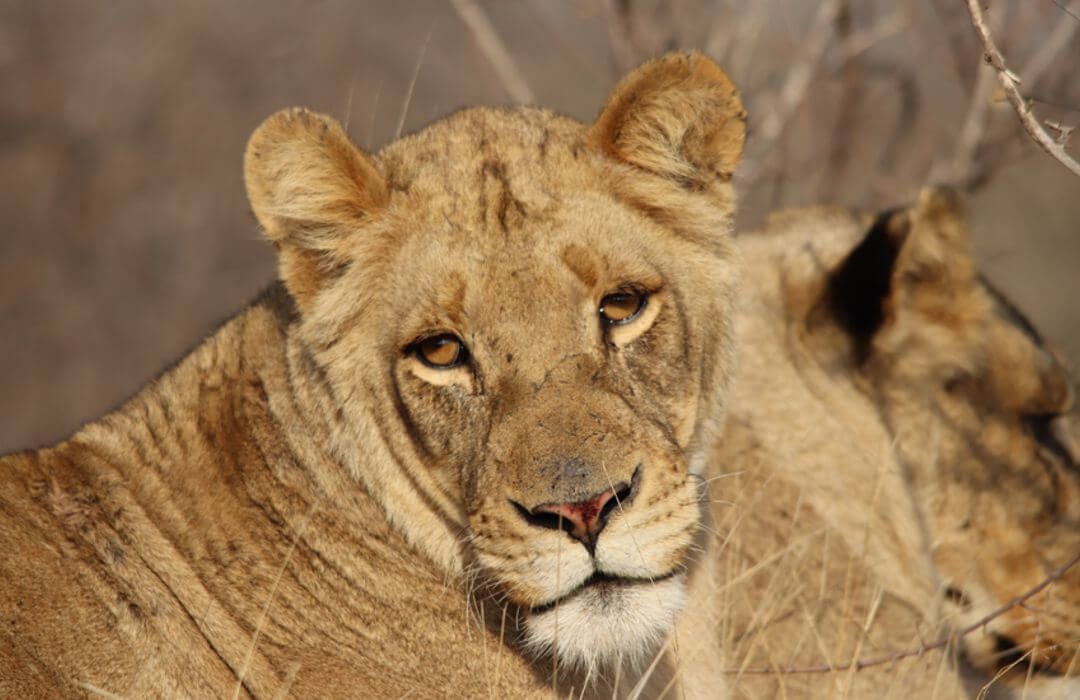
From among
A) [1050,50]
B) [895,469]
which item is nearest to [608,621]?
[895,469]

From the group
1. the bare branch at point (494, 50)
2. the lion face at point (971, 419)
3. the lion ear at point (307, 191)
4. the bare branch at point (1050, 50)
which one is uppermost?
the bare branch at point (1050, 50)

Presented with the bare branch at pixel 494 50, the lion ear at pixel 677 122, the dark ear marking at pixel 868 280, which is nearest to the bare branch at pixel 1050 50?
the bare branch at pixel 494 50

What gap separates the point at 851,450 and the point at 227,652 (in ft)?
9.13

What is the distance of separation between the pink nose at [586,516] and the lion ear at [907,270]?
2.72 m

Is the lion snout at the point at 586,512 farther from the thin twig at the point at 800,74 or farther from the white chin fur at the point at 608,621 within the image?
the thin twig at the point at 800,74

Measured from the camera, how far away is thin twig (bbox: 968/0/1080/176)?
3752 millimetres

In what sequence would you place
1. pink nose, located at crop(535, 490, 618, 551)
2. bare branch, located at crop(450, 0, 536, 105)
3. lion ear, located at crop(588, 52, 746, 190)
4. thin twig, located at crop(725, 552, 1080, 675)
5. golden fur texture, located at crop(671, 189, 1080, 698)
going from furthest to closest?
bare branch, located at crop(450, 0, 536, 105)
golden fur texture, located at crop(671, 189, 1080, 698)
thin twig, located at crop(725, 552, 1080, 675)
lion ear, located at crop(588, 52, 746, 190)
pink nose, located at crop(535, 490, 618, 551)

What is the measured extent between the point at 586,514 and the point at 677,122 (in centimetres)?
131

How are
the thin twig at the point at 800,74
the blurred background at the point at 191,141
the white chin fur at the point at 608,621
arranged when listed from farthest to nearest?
1. the blurred background at the point at 191,141
2. the thin twig at the point at 800,74
3. the white chin fur at the point at 608,621

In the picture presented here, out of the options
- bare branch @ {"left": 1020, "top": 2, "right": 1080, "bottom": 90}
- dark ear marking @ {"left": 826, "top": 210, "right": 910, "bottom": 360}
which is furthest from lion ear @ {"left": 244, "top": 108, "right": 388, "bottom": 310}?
bare branch @ {"left": 1020, "top": 2, "right": 1080, "bottom": 90}

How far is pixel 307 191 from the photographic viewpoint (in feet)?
12.8

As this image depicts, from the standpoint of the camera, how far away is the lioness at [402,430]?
3596 millimetres

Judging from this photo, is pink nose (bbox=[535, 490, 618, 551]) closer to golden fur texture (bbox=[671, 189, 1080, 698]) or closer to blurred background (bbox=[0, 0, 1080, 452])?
golden fur texture (bbox=[671, 189, 1080, 698])

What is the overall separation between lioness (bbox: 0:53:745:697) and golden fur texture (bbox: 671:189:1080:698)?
115cm
